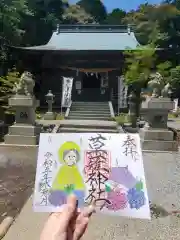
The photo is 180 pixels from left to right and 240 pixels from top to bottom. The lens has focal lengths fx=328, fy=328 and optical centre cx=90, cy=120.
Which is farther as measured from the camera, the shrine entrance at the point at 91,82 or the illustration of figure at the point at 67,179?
the shrine entrance at the point at 91,82

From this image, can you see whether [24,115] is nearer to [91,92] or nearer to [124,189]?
[124,189]

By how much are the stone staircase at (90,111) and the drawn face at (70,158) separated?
1689cm

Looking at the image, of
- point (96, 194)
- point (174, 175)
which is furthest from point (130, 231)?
point (174, 175)

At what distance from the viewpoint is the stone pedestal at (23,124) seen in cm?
968

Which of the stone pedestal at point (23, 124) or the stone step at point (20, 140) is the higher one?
the stone pedestal at point (23, 124)

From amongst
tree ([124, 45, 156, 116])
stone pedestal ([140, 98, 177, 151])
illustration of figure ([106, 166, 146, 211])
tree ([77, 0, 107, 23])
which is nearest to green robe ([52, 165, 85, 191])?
illustration of figure ([106, 166, 146, 211])

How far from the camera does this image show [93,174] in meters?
1.85

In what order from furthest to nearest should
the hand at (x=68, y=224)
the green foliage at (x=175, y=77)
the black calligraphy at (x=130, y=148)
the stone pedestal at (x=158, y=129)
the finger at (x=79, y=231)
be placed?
the green foliage at (x=175, y=77) → the stone pedestal at (x=158, y=129) → the black calligraphy at (x=130, y=148) → the finger at (x=79, y=231) → the hand at (x=68, y=224)

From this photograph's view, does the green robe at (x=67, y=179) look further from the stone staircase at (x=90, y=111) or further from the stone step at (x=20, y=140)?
the stone staircase at (x=90, y=111)

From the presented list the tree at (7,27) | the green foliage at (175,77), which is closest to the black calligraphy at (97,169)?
the tree at (7,27)

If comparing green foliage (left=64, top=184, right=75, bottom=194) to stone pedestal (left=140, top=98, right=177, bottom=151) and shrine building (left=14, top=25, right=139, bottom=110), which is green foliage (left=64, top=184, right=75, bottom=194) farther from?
shrine building (left=14, top=25, right=139, bottom=110)

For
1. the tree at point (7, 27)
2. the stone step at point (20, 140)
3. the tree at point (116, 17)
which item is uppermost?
the tree at point (116, 17)

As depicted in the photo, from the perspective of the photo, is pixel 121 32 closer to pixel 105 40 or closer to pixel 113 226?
pixel 105 40

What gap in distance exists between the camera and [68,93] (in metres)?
20.5
